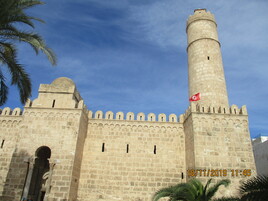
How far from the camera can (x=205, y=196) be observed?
6.93 m

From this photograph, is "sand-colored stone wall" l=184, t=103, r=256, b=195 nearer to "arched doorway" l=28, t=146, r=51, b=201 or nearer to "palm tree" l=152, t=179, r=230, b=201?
"palm tree" l=152, t=179, r=230, b=201

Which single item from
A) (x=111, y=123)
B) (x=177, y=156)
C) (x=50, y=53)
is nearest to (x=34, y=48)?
(x=50, y=53)

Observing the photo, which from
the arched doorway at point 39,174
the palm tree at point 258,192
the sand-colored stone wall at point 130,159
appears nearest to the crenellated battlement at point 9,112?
the arched doorway at point 39,174

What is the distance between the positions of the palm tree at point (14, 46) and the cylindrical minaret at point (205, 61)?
26.8ft

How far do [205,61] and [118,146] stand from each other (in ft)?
22.5

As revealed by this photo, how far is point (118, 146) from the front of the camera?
1172cm

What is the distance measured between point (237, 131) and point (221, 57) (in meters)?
4.90

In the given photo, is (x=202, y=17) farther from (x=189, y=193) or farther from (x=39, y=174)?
(x=39, y=174)

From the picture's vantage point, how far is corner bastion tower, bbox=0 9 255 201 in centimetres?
988

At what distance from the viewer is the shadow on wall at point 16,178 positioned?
9.61m

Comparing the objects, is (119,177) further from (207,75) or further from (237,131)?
(207,75)

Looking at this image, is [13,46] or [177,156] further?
[177,156]
